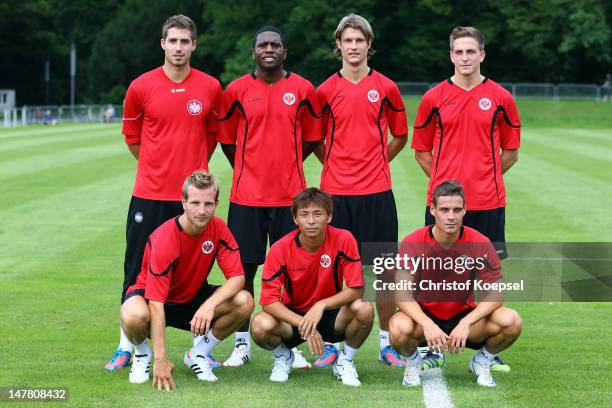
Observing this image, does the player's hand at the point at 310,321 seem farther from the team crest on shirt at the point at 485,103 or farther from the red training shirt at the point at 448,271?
the team crest on shirt at the point at 485,103

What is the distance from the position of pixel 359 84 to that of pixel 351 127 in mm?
Answer: 319

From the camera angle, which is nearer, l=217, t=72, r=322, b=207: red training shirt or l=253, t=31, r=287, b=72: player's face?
l=253, t=31, r=287, b=72: player's face

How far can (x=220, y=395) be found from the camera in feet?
21.8

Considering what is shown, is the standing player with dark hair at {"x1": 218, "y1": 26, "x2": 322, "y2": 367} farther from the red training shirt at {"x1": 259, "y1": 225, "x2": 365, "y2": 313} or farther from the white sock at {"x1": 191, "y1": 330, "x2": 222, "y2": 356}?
the red training shirt at {"x1": 259, "y1": 225, "x2": 365, "y2": 313}

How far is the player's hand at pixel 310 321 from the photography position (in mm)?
6934

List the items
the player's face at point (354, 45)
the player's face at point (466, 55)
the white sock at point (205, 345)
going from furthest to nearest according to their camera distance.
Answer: the player's face at point (354, 45)
the player's face at point (466, 55)
the white sock at point (205, 345)

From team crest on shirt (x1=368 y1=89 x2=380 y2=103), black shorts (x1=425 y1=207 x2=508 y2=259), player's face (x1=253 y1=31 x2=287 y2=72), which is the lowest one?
black shorts (x1=425 y1=207 x2=508 y2=259)

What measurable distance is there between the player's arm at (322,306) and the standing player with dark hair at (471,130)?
0.98 m

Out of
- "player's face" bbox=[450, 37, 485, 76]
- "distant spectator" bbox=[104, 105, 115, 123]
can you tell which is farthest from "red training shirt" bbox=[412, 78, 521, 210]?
"distant spectator" bbox=[104, 105, 115, 123]

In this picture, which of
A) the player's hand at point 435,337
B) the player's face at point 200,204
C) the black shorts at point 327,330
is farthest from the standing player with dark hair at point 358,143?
the player's face at point 200,204

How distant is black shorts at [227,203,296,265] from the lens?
7910 mm

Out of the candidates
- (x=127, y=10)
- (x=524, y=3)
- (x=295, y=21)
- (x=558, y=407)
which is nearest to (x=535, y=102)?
(x=524, y=3)

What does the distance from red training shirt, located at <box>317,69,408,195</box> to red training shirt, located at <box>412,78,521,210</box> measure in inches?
13.6

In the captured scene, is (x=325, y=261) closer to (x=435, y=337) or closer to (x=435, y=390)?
(x=435, y=337)
